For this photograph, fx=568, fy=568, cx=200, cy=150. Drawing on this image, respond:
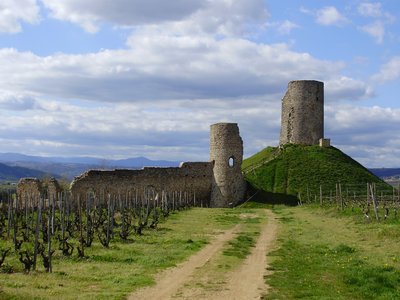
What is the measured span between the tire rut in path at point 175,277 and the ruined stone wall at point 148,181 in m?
27.4

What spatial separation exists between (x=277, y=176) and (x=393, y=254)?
34853 millimetres

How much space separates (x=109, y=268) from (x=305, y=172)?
129 feet

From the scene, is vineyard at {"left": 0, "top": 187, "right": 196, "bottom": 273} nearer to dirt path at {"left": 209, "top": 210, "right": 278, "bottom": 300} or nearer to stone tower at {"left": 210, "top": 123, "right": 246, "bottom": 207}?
dirt path at {"left": 209, "top": 210, "right": 278, "bottom": 300}

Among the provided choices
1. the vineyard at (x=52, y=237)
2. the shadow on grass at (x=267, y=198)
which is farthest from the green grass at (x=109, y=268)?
the shadow on grass at (x=267, y=198)

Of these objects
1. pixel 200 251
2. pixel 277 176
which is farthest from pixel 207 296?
pixel 277 176

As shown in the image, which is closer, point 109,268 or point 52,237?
point 109,268

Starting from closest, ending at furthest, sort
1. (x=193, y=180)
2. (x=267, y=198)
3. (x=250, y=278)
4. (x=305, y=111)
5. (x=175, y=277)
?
(x=250, y=278), (x=175, y=277), (x=267, y=198), (x=193, y=180), (x=305, y=111)

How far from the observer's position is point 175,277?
15617 millimetres

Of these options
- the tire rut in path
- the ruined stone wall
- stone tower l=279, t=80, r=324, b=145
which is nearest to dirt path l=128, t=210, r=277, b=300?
the tire rut in path

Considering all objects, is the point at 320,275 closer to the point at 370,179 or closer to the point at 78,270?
the point at 78,270

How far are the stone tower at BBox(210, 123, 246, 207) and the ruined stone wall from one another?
3.68 feet

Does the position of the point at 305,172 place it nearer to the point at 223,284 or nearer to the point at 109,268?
the point at 109,268

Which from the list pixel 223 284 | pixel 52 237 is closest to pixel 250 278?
pixel 223 284

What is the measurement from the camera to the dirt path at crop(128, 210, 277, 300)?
13297 millimetres
